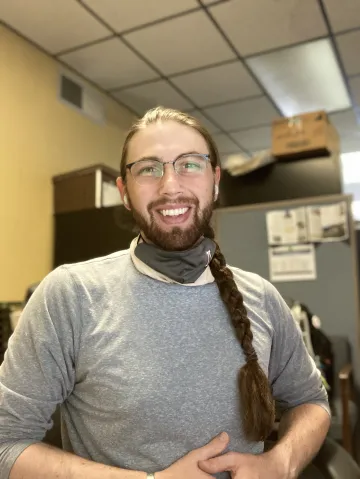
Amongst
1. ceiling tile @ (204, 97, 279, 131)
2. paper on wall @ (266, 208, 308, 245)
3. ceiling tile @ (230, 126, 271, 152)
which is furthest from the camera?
ceiling tile @ (230, 126, 271, 152)

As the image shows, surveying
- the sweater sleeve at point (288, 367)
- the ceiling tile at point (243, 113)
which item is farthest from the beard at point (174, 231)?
the ceiling tile at point (243, 113)

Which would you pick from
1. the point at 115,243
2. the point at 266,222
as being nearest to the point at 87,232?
the point at 115,243

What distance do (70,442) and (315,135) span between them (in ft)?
7.07

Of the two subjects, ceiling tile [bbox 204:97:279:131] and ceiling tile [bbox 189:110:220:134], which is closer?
A: ceiling tile [bbox 204:97:279:131]

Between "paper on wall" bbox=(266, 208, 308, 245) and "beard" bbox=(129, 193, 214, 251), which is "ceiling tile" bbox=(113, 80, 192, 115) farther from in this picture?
"beard" bbox=(129, 193, 214, 251)

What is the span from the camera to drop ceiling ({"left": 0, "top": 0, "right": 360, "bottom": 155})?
257 centimetres

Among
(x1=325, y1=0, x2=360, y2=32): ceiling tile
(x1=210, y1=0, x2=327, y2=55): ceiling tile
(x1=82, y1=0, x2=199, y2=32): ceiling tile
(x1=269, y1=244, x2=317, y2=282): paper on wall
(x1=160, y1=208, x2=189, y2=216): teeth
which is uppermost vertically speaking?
(x1=325, y1=0, x2=360, y2=32): ceiling tile

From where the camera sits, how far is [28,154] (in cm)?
287

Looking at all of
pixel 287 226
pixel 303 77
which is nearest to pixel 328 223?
pixel 287 226

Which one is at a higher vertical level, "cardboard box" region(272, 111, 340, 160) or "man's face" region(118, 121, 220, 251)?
"cardboard box" region(272, 111, 340, 160)

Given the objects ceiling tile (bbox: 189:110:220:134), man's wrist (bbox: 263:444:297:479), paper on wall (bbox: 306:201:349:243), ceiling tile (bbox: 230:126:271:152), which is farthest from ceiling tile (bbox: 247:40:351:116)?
man's wrist (bbox: 263:444:297:479)

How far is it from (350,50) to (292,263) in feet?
5.26

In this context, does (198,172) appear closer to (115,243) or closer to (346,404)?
(346,404)

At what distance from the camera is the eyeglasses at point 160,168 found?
1031mm
